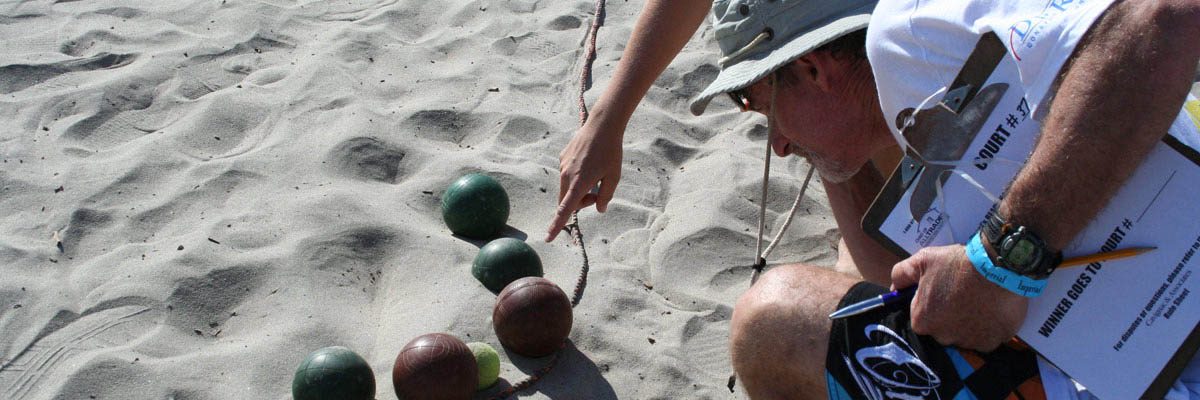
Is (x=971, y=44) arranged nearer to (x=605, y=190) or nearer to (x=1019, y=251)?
(x=1019, y=251)

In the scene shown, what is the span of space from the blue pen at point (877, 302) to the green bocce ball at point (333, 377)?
139 centimetres

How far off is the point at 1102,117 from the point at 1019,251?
11.3 inches

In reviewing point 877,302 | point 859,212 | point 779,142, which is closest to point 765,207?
point 859,212

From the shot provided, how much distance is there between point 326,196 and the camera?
13.4 feet

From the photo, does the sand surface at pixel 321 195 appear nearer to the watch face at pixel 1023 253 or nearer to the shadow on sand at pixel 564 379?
the shadow on sand at pixel 564 379

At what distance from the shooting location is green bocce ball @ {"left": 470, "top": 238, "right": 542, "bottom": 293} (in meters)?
3.59

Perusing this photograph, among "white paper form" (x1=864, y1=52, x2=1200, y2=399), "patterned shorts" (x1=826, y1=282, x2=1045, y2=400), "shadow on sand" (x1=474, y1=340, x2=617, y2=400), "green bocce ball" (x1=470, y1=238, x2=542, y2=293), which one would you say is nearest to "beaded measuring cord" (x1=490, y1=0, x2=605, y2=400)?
"shadow on sand" (x1=474, y1=340, x2=617, y2=400)

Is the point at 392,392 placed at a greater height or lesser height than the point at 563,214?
lesser

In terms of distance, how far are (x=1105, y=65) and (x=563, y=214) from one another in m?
1.43

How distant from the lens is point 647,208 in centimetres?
419

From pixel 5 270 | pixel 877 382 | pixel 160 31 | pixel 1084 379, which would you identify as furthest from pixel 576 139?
pixel 160 31

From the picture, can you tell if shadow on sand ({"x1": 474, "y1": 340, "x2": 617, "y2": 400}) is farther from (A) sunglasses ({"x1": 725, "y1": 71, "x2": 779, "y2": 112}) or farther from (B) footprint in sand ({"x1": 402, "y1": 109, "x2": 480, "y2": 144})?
(B) footprint in sand ({"x1": 402, "y1": 109, "x2": 480, "y2": 144})

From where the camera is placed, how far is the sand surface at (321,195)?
335 centimetres

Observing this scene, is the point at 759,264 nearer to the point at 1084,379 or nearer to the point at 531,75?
the point at 1084,379
